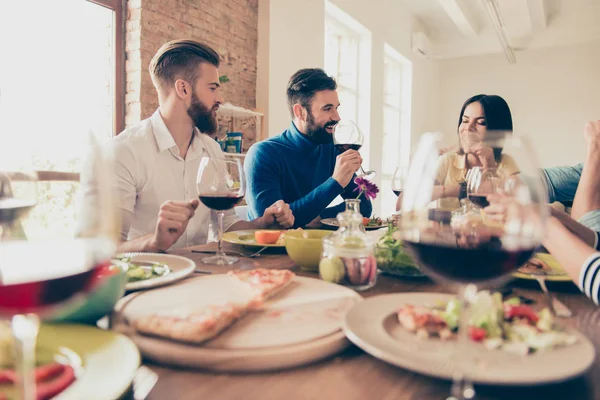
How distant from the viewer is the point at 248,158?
257cm

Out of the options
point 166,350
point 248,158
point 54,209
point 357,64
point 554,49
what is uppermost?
point 554,49

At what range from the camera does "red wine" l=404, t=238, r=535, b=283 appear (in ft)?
1.51

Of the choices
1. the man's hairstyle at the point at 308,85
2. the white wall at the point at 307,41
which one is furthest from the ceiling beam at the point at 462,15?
the man's hairstyle at the point at 308,85

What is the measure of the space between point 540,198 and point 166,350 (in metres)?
0.44

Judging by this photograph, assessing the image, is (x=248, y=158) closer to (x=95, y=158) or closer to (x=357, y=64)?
(x=95, y=158)

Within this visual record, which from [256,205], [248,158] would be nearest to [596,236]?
[256,205]

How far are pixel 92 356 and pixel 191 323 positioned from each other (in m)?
0.11

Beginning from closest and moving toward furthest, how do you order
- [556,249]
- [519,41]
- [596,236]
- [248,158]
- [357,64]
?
[556,249] < [596,236] < [248,158] < [357,64] < [519,41]

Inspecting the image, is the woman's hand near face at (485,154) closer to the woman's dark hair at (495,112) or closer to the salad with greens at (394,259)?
the salad with greens at (394,259)

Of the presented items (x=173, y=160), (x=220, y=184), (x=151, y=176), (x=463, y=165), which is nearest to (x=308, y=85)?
(x=173, y=160)

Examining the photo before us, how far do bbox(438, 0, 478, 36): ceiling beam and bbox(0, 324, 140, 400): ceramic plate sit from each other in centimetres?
692

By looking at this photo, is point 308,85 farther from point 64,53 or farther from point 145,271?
point 145,271

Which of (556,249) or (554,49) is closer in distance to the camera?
(556,249)

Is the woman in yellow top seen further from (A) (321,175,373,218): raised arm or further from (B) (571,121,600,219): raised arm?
(A) (321,175,373,218): raised arm
